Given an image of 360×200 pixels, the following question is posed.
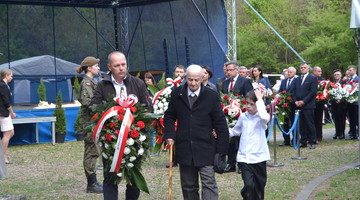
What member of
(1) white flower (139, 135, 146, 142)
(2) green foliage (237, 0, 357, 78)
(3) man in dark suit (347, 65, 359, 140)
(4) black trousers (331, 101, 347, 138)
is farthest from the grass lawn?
(2) green foliage (237, 0, 357, 78)

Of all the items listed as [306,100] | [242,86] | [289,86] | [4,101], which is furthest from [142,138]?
[289,86]

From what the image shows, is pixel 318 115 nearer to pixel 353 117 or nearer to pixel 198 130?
pixel 353 117

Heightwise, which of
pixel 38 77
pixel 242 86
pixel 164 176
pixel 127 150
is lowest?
pixel 164 176

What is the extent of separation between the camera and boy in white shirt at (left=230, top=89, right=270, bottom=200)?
7.51m

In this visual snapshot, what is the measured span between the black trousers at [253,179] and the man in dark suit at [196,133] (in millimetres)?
659

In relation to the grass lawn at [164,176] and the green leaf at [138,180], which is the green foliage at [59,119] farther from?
the green leaf at [138,180]

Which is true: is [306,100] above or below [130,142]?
above

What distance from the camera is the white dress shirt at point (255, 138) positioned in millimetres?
7512

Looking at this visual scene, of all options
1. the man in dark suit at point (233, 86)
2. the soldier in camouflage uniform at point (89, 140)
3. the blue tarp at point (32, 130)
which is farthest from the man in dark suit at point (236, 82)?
the blue tarp at point (32, 130)

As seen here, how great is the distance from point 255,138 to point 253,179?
52 cm

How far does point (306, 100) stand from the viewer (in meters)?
15.4

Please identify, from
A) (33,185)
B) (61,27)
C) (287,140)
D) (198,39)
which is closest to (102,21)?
(61,27)

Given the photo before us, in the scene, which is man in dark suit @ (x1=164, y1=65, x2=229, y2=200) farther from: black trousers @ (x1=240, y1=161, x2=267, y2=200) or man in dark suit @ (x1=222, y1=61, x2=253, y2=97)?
man in dark suit @ (x1=222, y1=61, x2=253, y2=97)

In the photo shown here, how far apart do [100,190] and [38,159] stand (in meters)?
5.48
